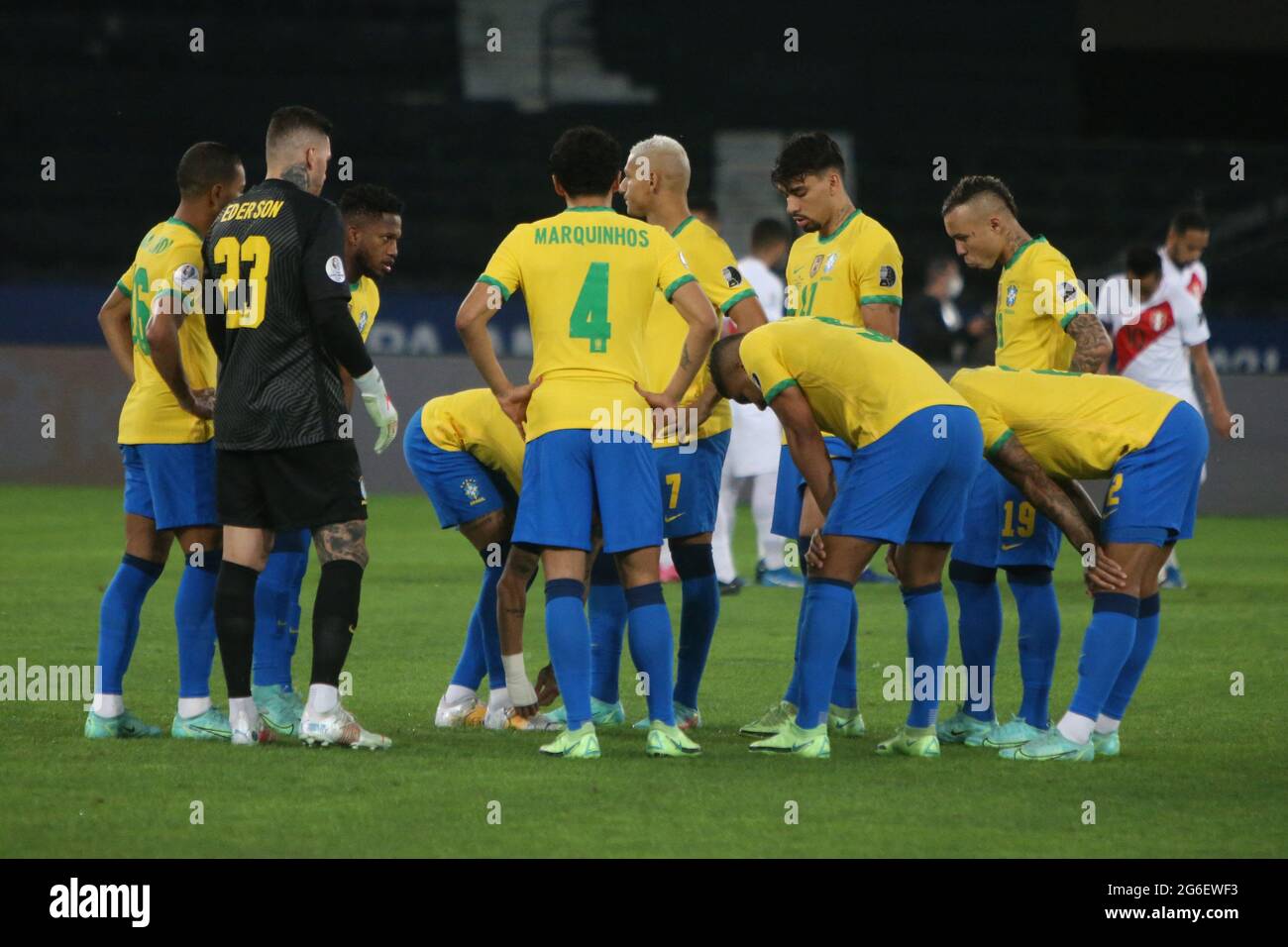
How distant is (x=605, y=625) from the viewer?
7.27 metres

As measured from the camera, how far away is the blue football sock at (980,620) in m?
6.83

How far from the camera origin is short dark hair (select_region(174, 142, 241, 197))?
6.73 m

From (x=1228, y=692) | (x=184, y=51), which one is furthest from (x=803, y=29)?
(x=1228, y=692)

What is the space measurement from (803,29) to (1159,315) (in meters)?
11.5

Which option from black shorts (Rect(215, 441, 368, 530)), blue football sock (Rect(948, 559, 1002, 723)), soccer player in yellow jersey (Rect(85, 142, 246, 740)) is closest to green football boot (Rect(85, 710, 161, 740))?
soccer player in yellow jersey (Rect(85, 142, 246, 740))

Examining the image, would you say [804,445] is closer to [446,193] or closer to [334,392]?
[334,392]

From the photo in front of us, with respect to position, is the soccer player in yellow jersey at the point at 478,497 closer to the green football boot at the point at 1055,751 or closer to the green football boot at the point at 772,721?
the green football boot at the point at 772,721

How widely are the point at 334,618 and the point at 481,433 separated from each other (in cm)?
117

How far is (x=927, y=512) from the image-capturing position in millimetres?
6352

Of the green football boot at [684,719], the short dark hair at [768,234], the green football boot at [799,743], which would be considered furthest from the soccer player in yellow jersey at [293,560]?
the short dark hair at [768,234]

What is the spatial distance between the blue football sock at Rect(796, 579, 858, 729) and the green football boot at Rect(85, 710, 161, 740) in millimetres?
2247

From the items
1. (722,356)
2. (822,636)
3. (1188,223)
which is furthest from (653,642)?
(1188,223)

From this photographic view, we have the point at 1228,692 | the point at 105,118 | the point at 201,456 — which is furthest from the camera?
the point at 105,118

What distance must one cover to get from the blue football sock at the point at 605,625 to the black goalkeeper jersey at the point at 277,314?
1.39 m
